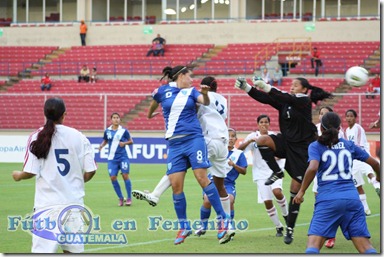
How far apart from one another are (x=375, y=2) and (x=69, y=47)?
18028 mm

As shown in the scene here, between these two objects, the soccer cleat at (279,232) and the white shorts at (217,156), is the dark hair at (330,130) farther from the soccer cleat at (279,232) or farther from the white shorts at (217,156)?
the soccer cleat at (279,232)

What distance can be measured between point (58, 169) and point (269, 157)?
499 cm

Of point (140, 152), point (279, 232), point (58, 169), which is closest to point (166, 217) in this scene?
point (279, 232)

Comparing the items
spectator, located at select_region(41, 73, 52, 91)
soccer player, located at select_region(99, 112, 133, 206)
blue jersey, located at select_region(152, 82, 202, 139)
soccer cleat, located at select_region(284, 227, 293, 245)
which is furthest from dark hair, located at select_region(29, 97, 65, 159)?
spectator, located at select_region(41, 73, 52, 91)

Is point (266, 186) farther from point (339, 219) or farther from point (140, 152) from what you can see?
point (140, 152)

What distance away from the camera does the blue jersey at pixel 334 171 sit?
29.8ft

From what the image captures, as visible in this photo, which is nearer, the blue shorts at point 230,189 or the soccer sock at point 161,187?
the soccer sock at point 161,187

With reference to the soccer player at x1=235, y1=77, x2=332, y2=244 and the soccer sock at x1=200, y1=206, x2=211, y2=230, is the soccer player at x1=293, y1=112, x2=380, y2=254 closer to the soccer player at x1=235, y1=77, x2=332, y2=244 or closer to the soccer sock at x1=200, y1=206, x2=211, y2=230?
the soccer player at x1=235, y1=77, x2=332, y2=244

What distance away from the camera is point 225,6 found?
48.7 metres

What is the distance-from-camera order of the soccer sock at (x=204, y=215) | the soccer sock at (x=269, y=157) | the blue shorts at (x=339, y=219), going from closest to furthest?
the blue shorts at (x=339, y=219) → the soccer sock at (x=269, y=157) → the soccer sock at (x=204, y=215)

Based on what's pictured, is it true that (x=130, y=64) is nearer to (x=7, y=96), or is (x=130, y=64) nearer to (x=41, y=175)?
(x=7, y=96)

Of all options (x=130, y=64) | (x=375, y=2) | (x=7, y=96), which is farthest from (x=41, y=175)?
(x=375, y=2)

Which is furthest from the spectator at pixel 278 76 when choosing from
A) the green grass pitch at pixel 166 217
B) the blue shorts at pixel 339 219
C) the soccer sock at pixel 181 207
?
the blue shorts at pixel 339 219

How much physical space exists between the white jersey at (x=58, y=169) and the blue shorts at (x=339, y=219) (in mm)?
2629
